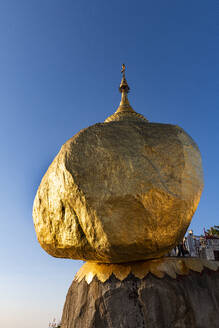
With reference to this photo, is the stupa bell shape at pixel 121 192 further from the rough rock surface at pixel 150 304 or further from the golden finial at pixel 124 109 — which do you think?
the golden finial at pixel 124 109

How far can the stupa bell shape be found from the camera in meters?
2.76

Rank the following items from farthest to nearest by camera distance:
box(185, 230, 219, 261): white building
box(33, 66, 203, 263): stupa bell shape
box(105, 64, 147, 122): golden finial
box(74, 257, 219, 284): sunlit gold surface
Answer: box(185, 230, 219, 261): white building
box(105, 64, 147, 122): golden finial
box(74, 257, 219, 284): sunlit gold surface
box(33, 66, 203, 263): stupa bell shape

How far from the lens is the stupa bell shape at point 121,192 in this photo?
9.04 ft

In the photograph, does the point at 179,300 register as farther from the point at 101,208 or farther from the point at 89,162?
the point at 89,162

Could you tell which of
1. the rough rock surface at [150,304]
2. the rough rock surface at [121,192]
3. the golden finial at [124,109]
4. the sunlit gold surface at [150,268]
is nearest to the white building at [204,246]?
the golden finial at [124,109]

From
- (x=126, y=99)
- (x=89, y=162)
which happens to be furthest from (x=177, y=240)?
(x=126, y=99)

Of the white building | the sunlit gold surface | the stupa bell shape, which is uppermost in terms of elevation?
the stupa bell shape

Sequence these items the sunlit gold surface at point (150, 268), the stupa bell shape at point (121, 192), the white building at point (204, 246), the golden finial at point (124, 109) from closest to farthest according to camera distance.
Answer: the stupa bell shape at point (121, 192), the sunlit gold surface at point (150, 268), the golden finial at point (124, 109), the white building at point (204, 246)

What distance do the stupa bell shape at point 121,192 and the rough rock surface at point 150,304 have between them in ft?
1.09

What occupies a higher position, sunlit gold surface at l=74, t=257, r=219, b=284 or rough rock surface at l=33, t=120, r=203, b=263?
rough rock surface at l=33, t=120, r=203, b=263

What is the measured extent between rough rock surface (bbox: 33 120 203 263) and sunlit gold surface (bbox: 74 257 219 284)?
169 millimetres

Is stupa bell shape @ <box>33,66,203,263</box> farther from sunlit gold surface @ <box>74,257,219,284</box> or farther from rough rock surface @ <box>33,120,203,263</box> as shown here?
sunlit gold surface @ <box>74,257,219,284</box>

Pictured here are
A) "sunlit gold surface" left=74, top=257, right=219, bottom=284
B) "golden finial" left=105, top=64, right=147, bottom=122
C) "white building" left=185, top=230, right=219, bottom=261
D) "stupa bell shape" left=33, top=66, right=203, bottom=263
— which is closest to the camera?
"stupa bell shape" left=33, top=66, right=203, bottom=263

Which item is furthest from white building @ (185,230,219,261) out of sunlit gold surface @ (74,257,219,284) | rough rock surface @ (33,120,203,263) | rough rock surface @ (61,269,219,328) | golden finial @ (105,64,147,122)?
rough rock surface @ (33,120,203,263)
